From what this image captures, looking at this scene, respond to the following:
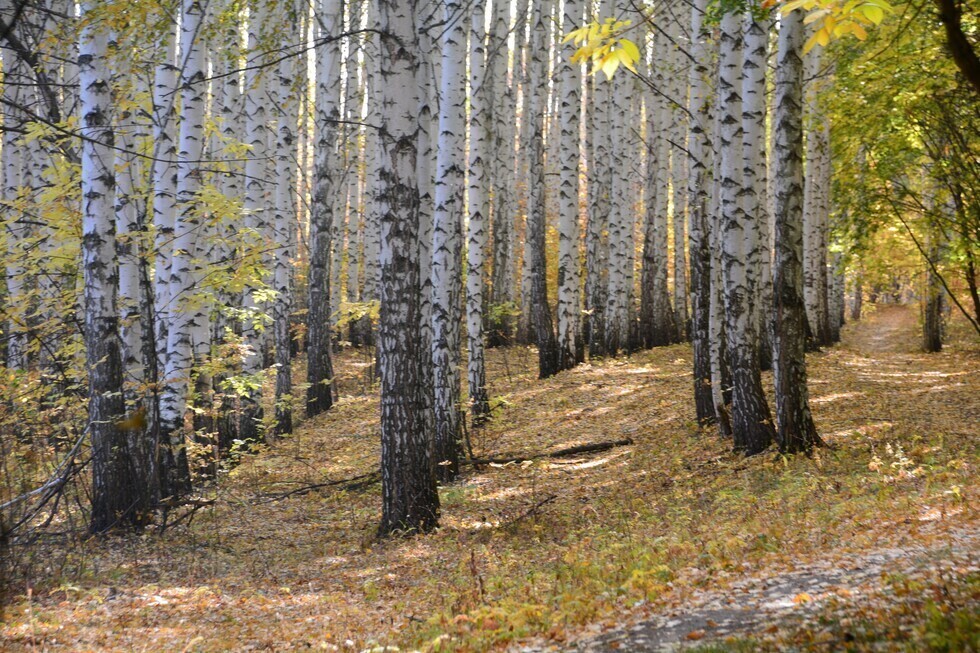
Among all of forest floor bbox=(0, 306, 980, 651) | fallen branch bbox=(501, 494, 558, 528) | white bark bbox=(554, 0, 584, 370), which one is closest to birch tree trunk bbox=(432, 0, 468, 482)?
forest floor bbox=(0, 306, 980, 651)

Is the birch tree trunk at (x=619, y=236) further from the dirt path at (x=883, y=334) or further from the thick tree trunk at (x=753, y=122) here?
the thick tree trunk at (x=753, y=122)

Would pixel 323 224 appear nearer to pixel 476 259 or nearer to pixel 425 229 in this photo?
pixel 476 259

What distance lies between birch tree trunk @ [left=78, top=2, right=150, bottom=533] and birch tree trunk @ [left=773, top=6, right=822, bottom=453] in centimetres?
700

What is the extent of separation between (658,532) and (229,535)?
4.67 metres

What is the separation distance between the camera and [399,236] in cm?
714

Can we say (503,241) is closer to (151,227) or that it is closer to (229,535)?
(151,227)

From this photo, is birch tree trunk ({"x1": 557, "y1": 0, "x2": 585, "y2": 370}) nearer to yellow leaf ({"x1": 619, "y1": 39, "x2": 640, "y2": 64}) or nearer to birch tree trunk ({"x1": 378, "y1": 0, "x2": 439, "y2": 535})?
birch tree trunk ({"x1": 378, "y1": 0, "x2": 439, "y2": 535})

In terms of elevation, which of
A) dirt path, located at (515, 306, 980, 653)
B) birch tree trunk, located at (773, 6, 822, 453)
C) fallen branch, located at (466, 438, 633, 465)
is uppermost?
birch tree trunk, located at (773, 6, 822, 453)

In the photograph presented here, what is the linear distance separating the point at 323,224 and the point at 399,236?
28.7 feet

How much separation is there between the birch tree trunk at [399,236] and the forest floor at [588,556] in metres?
1.16

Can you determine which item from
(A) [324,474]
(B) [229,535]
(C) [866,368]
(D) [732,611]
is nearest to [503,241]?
(C) [866,368]

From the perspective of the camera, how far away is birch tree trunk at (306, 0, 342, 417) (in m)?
15.1

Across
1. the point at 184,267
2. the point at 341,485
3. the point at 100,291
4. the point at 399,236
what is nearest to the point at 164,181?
the point at 184,267

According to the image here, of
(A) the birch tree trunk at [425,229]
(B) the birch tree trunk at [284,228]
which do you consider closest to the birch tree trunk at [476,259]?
(A) the birch tree trunk at [425,229]
